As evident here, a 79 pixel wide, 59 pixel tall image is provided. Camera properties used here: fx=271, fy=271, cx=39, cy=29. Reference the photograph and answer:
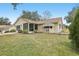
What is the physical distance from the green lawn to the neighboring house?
53 millimetres

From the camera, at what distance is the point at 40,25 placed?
104 inches

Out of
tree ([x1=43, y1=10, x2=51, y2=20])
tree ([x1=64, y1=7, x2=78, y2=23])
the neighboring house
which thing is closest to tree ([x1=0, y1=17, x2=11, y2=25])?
the neighboring house

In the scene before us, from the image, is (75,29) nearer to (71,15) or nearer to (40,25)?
(71,15)

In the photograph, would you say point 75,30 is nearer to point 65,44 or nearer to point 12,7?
point 65,44

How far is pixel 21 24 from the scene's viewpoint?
2.66 metres

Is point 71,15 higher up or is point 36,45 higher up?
point 71,15

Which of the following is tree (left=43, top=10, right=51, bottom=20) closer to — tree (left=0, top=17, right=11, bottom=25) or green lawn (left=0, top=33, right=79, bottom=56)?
green lawn (left=0, top=33, right=79, bottom=56)

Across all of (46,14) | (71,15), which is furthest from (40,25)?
(71,15)

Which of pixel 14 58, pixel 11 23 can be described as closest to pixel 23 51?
pixel 14 58

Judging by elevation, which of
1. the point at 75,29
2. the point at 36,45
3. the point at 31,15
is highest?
the point at 31,15

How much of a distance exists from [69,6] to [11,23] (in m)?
0.59

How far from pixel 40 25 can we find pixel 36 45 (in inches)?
7.9

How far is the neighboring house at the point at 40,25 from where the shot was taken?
2646 mm

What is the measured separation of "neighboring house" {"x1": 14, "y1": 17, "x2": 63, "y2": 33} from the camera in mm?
2646
